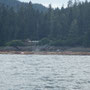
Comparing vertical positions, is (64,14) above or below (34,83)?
above

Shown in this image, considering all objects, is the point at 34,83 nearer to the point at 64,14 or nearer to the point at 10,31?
the point at 10,31

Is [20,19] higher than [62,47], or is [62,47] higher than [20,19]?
[20,19]

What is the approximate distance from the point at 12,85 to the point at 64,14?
122161mm

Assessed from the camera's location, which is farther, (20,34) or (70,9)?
(70,9)

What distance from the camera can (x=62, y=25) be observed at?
149 m

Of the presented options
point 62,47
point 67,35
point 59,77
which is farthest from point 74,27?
point 59,77

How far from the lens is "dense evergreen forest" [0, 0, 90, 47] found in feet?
457

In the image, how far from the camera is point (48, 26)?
150000 millimetres

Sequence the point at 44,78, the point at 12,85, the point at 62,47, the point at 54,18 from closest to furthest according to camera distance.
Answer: the point at 12,85
the point at 44,78
the point at 62,47
the point at 54,18

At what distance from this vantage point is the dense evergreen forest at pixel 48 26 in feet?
457

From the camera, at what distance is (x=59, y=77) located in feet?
134

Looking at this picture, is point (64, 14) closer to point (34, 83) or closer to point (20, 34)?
point (20, 34)

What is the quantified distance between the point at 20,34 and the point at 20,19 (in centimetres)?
712

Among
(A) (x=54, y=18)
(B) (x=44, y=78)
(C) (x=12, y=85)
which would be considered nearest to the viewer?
(C) (x=12, y=85)
